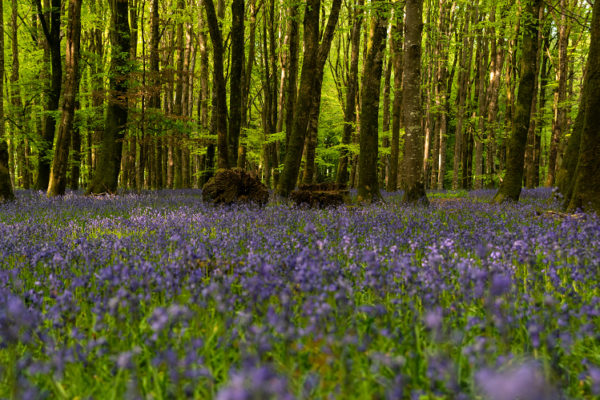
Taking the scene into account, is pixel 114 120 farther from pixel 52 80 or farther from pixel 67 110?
pixel 52 80

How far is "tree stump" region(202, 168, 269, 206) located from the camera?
34.8 ft

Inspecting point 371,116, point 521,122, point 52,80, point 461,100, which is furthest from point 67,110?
point 461,100

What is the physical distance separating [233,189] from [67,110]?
6218 millimetres

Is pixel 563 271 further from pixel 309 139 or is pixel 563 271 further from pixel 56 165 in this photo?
pixel 56 165

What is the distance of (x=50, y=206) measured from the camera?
9180 millimetres

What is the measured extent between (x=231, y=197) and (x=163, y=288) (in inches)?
305

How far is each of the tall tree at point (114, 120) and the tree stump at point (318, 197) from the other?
6994 millimetres

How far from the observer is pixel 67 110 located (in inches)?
480

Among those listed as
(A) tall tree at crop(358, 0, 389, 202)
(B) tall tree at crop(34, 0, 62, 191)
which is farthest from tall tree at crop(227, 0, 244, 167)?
(B) tall tree at crop(34, 0, 62, 191)

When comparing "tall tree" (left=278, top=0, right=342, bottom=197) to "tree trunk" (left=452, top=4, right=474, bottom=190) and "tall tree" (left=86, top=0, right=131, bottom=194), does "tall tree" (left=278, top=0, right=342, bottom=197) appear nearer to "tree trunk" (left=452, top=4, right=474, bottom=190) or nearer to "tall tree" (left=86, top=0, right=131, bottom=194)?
"tall tree" (left=86, top=0, right=131, bottom=194)

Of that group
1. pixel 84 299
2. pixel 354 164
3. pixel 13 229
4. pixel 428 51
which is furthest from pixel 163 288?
pixel 428 51

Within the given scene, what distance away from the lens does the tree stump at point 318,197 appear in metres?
10.0

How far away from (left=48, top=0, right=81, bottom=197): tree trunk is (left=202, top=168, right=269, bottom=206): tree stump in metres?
5.18

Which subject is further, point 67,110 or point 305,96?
point 67,110
